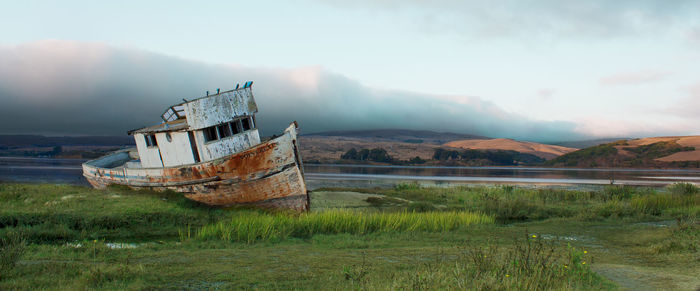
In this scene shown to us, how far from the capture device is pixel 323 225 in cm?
1291

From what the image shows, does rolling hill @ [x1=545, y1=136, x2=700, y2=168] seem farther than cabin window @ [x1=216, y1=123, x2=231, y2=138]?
Yes

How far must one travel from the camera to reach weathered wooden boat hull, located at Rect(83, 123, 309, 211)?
17.2 metres

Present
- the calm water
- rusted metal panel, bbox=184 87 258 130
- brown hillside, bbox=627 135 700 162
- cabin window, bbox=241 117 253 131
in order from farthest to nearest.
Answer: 1. brown hillside, bbox=627 135 700 162
2. the calm water
3. cabin window, bbox=241 117 253 131
4. rusted metal panel, bbox=184 87 258 130

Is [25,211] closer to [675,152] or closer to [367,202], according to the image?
[367,202]

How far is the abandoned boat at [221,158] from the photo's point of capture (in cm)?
1725

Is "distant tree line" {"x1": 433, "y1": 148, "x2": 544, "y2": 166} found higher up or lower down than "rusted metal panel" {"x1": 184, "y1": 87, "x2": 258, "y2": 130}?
lower down

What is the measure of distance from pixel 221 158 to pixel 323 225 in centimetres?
642

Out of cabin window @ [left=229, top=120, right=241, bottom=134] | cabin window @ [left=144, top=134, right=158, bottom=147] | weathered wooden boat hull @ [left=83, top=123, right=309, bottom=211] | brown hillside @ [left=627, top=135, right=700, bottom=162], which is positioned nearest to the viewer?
weathered wooden boat hull @ [left=83, top=123, right=309, bottom=211]

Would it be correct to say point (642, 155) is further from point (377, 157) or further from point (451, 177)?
point (377, 157)

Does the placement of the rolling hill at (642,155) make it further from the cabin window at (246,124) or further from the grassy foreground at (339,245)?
the cabin window at (246,124)

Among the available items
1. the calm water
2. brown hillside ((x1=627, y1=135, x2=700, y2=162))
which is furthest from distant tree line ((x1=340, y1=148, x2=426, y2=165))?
brown hillside ((x1=627, y1=135, x2=700, y2=162))

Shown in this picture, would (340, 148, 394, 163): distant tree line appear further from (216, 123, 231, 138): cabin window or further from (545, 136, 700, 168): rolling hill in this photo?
(216, 123, 231, 138): cabin window

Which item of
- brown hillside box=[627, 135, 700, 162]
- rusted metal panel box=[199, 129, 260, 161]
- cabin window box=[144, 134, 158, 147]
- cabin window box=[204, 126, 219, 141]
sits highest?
cabin window box=[144, 134, 158, 147]

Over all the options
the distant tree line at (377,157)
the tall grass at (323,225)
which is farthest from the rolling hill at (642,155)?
the tall grass at (323,225)
